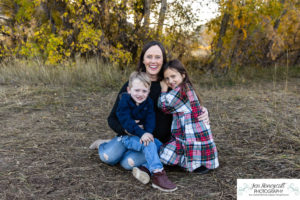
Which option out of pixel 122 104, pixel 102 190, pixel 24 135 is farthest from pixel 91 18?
pixel 102 190

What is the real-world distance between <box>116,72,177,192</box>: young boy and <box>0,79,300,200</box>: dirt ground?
0.43 feet

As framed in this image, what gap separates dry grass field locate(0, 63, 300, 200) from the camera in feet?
7.65

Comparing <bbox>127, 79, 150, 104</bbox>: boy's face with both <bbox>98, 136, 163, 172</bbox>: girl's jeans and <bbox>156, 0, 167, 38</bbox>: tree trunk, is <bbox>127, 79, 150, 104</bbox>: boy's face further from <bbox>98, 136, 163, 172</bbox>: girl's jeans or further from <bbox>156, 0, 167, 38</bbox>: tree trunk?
<bbox>156, 0, 167, 38</bbox>: tree trunk

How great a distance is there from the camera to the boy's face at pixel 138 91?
8.18 ft

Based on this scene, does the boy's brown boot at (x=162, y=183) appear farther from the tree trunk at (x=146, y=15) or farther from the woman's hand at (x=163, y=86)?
the tree trunk at (x=146, y=15)

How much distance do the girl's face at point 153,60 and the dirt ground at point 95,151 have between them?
107 cm

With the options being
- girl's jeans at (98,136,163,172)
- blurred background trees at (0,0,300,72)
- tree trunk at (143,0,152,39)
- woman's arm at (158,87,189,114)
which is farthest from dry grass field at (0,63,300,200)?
tree trunk at (143,0,152,39)

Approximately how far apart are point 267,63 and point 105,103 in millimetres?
7391

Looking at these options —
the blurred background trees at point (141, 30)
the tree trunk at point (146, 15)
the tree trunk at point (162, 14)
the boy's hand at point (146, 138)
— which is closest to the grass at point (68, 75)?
the blurred background trees at point (141, 30)

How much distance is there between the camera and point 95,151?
324 centimetres

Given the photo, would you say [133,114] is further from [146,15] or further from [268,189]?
[146,15]

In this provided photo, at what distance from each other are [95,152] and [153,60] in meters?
1.35

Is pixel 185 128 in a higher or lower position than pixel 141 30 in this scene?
lower

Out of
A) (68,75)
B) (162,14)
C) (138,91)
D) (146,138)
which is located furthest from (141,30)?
(146,138)
